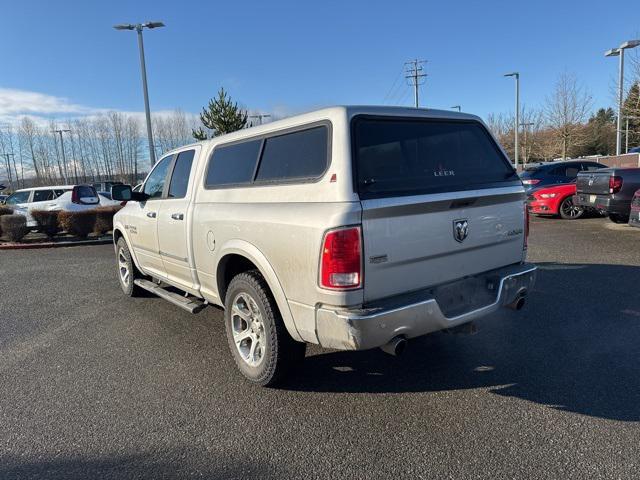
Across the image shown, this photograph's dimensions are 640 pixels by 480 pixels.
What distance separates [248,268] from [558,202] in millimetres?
11639

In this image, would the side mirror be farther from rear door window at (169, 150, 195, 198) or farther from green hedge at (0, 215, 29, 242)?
green hedge at (0, 215, 29, 242)

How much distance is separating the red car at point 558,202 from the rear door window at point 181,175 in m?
11.0

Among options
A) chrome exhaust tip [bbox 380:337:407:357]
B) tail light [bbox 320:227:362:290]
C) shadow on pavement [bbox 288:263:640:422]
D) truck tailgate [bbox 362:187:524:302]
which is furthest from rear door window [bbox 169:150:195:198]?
chrome exhaust tip [bbox 380:337:407:357]

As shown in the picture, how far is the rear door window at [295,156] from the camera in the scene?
10.5 ft

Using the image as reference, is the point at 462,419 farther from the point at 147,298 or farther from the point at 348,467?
the point at 147,298

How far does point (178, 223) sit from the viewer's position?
463 centimetres

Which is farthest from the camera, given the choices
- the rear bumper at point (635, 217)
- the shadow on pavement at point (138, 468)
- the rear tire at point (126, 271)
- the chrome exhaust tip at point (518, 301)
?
the rear bumper at point (635, 217)

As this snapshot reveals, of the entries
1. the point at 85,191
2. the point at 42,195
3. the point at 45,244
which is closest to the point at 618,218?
the point at 45,244

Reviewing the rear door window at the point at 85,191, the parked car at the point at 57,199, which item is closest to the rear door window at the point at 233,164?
the parked car at the point at 57,199

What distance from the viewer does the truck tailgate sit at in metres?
2.91

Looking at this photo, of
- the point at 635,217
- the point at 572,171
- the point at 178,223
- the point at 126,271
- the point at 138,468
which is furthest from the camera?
the point at 572,171

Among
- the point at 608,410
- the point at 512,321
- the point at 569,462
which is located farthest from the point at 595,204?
the point at 569,462

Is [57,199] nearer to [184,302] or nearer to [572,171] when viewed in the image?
[184,302]

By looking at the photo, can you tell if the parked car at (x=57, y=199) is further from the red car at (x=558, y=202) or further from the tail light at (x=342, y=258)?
the tail light at (x=342, y=258)
